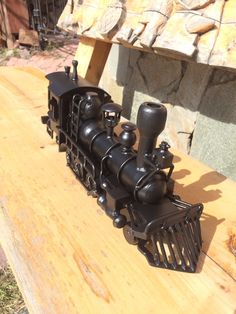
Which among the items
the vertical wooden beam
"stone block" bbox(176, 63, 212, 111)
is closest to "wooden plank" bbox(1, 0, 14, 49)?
the vertical wooden beam

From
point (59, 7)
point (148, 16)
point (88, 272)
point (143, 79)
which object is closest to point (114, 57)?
point (143, 79)

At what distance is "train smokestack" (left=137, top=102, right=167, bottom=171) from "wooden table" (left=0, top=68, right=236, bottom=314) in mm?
234

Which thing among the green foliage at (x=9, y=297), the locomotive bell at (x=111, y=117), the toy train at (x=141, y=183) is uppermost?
the locomotive bell at (x=111, y=117)

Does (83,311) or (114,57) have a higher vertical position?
(114,57)

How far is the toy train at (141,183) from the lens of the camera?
25.0 inches

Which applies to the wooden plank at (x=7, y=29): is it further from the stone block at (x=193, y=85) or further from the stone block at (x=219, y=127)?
the stone block at (x=219, y=127)

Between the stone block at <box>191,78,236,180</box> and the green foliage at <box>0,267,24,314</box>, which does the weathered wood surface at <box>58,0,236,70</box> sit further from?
the green foliage at <box>0,267,24,314</box>

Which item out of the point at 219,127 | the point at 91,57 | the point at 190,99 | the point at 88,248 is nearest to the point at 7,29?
the point at 91,57

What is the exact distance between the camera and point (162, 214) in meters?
0.64

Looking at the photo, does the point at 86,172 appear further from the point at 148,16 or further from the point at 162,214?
the point at 148,16

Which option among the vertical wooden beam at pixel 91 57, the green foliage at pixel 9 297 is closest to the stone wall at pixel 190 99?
the vertical wooden beam at pixel 91 57

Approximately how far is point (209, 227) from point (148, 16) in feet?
2.36

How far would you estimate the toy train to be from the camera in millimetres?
635

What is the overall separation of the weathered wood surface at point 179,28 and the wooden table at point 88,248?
36 cm
